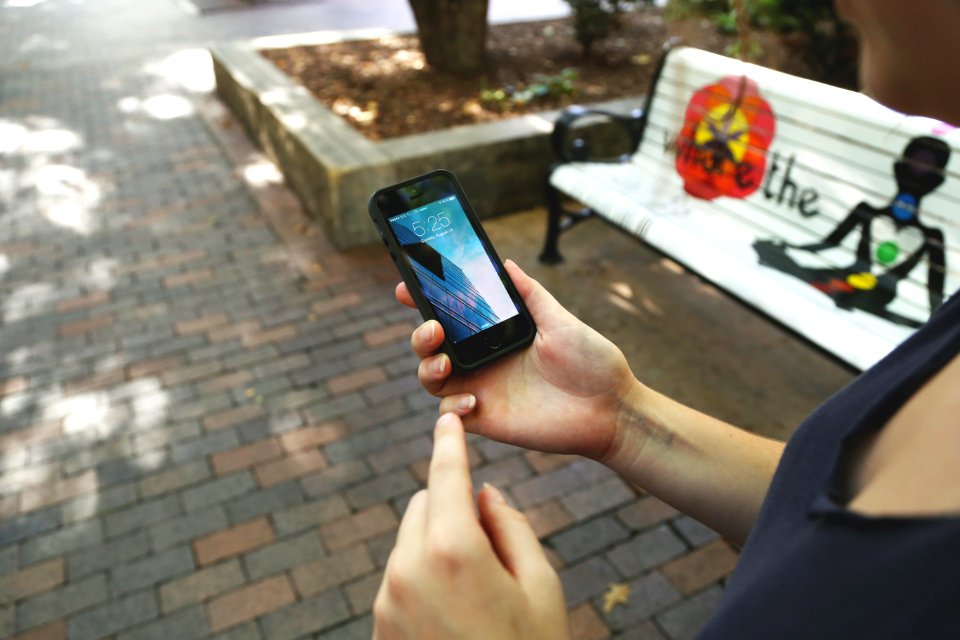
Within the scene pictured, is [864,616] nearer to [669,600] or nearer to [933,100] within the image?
[933,100]

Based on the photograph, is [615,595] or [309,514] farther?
[309,514]

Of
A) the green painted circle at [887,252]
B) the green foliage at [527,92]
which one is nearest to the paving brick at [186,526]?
the green painted circle at [887,252]

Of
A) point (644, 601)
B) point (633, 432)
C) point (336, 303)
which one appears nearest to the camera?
point (633, 432)

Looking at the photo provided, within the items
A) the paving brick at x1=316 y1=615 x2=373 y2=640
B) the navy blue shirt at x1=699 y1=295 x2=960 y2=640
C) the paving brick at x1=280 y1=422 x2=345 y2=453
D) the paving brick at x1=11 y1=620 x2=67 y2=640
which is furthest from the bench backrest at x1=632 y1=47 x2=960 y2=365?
the paving brick at x1=11 y1=620 x2=67 y2=640

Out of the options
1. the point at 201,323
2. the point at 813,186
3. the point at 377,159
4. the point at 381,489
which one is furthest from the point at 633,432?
the point at 377,159

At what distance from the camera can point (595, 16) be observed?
7000 millimetres

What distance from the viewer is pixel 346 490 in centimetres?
296

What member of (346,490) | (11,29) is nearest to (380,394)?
(346,490)

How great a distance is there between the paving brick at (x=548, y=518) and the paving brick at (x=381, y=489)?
50cm

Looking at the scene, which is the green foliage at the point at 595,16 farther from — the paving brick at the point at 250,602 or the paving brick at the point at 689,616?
the paving brick at the point at 250,602

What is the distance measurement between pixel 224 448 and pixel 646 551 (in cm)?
187

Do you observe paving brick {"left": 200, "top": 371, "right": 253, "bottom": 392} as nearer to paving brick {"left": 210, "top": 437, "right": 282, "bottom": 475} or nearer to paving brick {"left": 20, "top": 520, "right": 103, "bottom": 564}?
paving brick {"left": 210, "top": 437, "right": 282, "bottom": 475}

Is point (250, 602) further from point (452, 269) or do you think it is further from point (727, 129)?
point (727, 129)

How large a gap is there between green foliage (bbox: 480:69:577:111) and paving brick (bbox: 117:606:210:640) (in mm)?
4609
